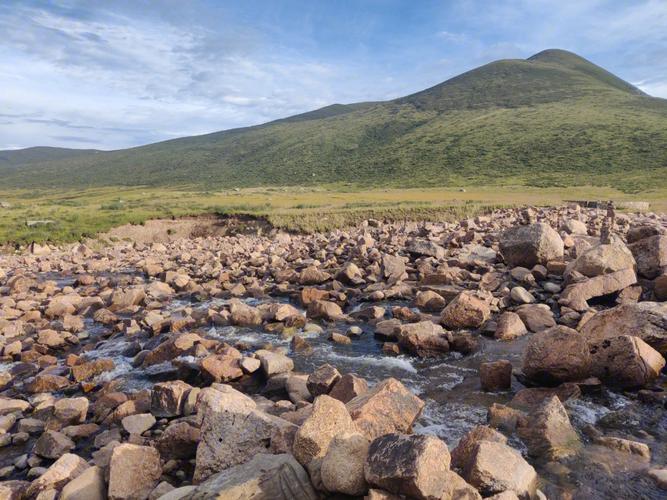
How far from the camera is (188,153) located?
177750mm

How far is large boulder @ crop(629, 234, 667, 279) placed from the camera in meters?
12.6

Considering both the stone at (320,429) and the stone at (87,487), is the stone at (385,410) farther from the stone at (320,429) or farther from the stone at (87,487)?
the stone at (87,487)

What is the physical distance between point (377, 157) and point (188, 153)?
300 ft

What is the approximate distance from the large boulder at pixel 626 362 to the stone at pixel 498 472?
11.0 ft

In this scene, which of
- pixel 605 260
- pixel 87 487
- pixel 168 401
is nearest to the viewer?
pixel 87 487

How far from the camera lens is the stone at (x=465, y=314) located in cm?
1114

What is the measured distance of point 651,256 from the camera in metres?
12.8

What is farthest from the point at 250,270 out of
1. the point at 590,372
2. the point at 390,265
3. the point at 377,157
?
the point at 377,157

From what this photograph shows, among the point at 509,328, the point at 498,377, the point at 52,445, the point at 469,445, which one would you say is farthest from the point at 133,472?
the point at 509,328

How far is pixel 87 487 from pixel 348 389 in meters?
3.45

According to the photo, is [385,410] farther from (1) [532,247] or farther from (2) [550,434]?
(1) [532,247]

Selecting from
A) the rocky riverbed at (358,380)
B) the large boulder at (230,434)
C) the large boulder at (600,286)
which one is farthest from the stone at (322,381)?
the large boulder at (600,286)

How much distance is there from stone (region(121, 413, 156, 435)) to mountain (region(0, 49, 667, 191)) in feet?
202

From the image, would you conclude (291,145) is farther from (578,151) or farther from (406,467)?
(406,467)
